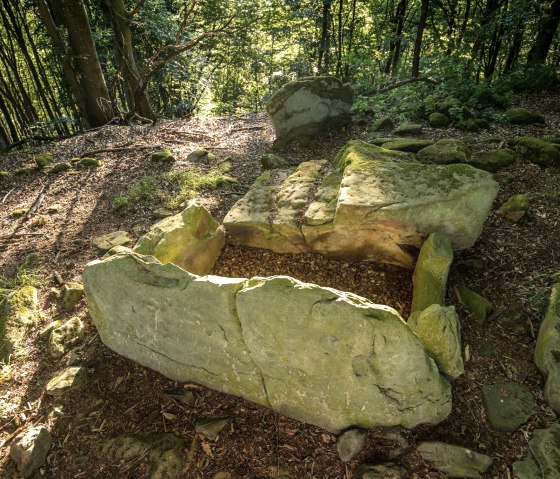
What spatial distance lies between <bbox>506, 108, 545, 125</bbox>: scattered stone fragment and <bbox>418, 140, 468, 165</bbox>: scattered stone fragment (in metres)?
1.96

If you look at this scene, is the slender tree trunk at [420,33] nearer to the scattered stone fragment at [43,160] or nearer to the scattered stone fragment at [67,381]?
the scattered stone fragment at [43,160]

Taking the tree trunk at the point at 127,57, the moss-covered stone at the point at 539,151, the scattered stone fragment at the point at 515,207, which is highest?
the tree trunk at the point at 127,57

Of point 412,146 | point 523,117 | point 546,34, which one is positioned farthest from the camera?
point 546,34

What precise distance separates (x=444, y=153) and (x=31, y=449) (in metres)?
5.04

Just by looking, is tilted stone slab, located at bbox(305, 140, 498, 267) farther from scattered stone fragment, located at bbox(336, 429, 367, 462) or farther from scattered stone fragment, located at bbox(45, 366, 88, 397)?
scattered stone fragment, located at bbox(45, 366, 88, 397)

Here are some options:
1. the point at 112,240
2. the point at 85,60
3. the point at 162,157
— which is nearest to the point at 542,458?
the point at 112,240

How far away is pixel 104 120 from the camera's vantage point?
8.74 metres

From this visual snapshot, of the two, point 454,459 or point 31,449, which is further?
point 31,449

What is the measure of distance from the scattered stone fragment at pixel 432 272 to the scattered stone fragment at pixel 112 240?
11.0 feet


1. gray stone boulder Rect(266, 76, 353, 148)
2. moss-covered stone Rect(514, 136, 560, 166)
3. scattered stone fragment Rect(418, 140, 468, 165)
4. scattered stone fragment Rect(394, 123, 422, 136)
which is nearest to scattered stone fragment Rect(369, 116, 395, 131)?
scattered stone fragment Rect(394, 123, 422, 136)

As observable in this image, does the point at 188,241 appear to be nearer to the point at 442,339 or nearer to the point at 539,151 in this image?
the point at 442,339

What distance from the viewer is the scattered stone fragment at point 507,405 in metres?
2.34

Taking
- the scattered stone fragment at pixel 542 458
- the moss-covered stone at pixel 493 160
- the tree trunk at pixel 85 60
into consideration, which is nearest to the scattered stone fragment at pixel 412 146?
the moss-covered stone at pixel 493 160

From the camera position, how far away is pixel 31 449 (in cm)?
239
